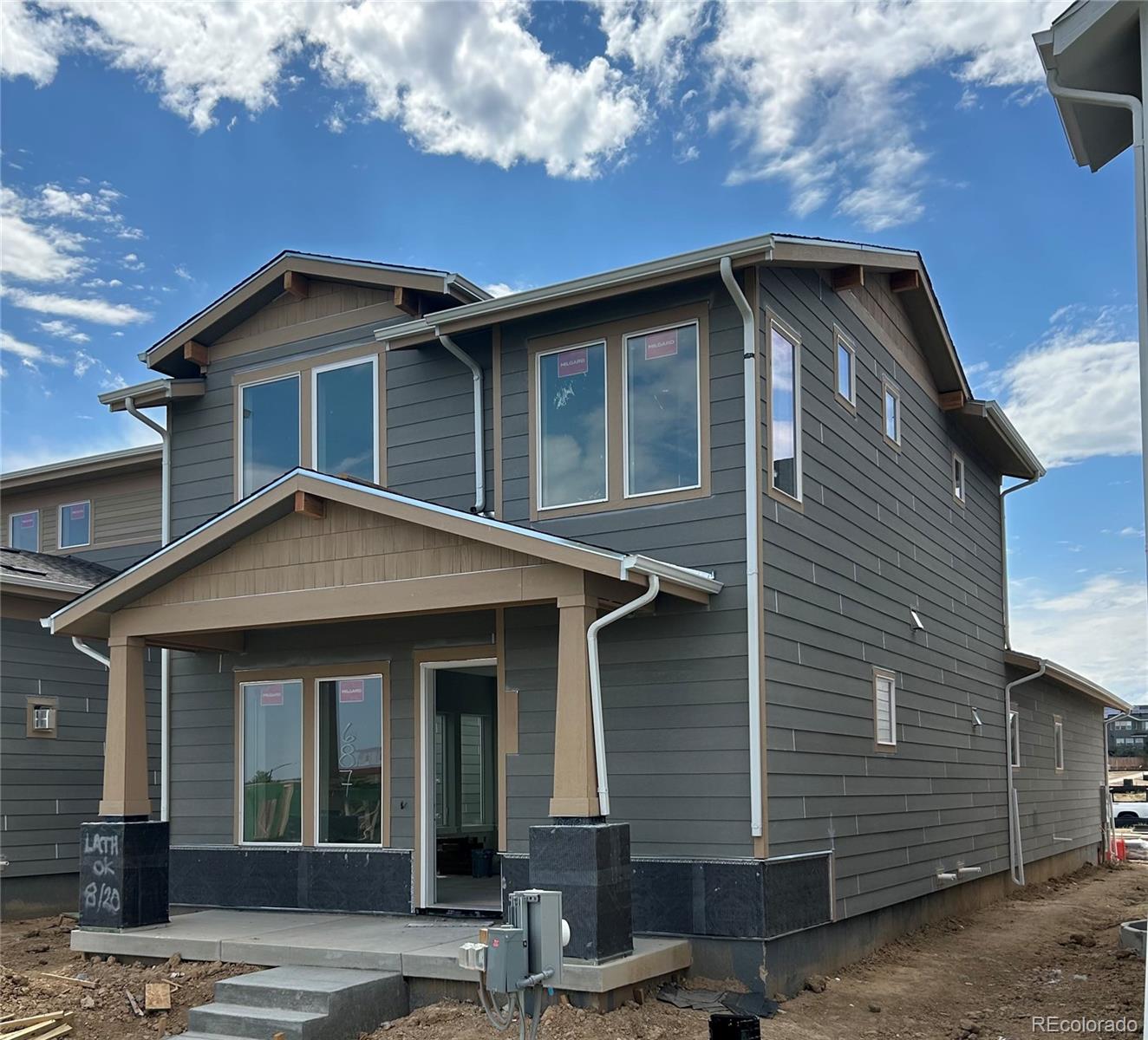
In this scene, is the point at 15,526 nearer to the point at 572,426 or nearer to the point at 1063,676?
the point at 572,426

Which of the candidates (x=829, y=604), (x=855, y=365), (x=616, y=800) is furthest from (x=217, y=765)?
(x=855, y=365)

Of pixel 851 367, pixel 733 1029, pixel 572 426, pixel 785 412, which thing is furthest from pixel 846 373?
pixel 733 1029

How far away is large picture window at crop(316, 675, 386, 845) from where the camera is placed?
36.1 ft

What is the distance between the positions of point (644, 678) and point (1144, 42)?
214 inches

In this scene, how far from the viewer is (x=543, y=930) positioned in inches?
267

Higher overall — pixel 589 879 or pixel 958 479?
pixel 958 479

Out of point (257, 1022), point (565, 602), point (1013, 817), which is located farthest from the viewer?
point (1013, 817)

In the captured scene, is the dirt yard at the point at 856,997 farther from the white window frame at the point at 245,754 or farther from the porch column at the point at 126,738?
the white window frame at the point at 245,754

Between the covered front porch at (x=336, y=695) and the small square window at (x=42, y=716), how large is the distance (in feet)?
8.18

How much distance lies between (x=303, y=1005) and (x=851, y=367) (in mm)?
7698

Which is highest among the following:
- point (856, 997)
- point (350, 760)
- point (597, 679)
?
point (597, 679)

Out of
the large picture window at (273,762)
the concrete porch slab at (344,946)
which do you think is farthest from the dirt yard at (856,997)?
the large picture window at (273,762)

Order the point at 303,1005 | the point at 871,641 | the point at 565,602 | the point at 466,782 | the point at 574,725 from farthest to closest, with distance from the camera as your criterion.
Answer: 1. the point at 466,782
2. the point at 871,641
3. the point at 565,602
4. the point at 574,725
5. the point at 303,1005

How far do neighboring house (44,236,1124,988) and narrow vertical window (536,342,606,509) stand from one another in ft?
0.09
